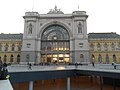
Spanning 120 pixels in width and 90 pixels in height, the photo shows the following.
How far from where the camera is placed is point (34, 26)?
75688mm

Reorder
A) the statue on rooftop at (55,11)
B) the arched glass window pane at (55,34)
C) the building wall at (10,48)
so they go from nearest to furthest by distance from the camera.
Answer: the arched glass window pane at (55,34) < the statue on rooftop at (55,11) < the building wall at (10,48)

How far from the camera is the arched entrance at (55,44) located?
75312 mm

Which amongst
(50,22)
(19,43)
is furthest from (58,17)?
(19,43)

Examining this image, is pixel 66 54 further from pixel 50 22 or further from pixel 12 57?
pixel 12 57

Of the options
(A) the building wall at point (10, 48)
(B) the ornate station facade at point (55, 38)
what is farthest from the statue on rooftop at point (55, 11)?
(A) the building wall at point (10, 48)

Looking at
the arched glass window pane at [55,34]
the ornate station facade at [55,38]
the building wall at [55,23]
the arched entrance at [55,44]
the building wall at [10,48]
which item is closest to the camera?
the building wall at [55,23]

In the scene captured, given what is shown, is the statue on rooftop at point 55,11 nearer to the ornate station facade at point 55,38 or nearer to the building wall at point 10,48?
the ornate station facade at point 55,38

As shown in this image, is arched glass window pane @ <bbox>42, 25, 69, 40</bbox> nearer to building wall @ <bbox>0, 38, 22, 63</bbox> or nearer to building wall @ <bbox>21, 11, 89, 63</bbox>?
building wall @ <bbox>21, 11, 89, 63</bbox>

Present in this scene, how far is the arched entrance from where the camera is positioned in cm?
7531

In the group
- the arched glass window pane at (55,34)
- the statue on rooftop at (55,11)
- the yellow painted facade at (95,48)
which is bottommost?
the yellow painted facade at (95,48)

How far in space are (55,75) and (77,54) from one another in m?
43.3

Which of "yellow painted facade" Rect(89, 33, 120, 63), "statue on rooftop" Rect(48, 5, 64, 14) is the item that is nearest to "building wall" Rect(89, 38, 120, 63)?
"yellow painted facade" Rect(89, 33, 120, 63)

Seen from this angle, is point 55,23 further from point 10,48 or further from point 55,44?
point 10,48

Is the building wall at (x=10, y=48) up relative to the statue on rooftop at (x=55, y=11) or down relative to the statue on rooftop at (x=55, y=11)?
→ down
